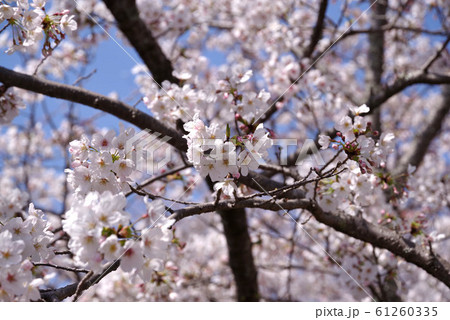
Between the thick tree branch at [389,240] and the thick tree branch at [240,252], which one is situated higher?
the thick tree branch at [240,252]

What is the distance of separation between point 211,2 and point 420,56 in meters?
3.62

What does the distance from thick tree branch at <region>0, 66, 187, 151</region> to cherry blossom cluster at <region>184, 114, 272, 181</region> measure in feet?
2.21

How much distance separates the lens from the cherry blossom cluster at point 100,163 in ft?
5.26

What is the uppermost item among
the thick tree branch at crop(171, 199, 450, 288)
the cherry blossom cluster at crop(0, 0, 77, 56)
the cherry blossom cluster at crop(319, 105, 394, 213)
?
the cherry blossom cluster at crop(0, 0, 77, 56)

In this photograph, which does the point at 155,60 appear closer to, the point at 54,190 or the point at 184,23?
the point at 184,23

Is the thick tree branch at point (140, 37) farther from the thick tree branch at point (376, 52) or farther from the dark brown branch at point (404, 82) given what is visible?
the thick tree branch at point (376, 52)

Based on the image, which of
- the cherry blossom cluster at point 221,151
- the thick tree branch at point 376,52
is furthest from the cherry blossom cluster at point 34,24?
the thick tree branch at point 376,52

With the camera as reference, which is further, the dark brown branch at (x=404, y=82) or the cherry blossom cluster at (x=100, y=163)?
the dark brown branch at (x=404, y=82)

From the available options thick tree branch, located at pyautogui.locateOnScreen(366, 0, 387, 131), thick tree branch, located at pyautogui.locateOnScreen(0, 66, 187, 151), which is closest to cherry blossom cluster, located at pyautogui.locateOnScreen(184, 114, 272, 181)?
thick tree branch, located at pyautogui.locateOnScreen(0, 66, 187, 151)

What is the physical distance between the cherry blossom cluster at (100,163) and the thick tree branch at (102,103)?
562 mm

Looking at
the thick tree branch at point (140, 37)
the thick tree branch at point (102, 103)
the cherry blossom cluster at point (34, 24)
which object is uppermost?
the thick tree branch at point (140, 37)

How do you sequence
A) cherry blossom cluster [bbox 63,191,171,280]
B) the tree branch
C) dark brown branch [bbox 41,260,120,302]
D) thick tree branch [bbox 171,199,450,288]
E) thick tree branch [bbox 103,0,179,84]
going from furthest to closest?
the tree branch, thick tree branch [bbox 103,0,179,84], thick tree branch [bbox 171,199,450,288], dark brown branch [bbox 41,260,120,302], cherry blossom cluster [bbox 63,191,171,280]

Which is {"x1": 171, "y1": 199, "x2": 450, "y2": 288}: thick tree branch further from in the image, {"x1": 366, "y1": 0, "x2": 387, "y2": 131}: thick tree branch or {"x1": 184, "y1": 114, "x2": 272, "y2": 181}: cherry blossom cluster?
{"x1": 366, "y1": 0, "x2": 387, "y2": 131}: thick tree branch

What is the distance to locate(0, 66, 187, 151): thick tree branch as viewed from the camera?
2150 mm
